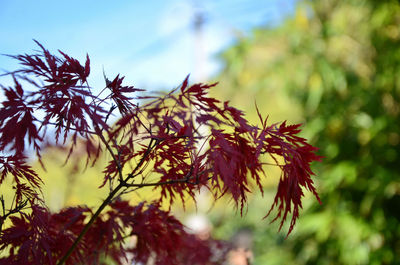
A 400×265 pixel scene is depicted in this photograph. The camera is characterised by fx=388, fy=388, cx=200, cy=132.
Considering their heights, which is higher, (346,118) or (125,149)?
(346,118)

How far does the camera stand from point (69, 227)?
1.06m

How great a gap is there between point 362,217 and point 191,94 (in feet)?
7.23

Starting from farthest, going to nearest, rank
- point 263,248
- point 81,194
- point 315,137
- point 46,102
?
point 81,194, point 263,248, point 315,137, point 46,102

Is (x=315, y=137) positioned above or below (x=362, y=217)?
above

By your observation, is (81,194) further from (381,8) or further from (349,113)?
(381,8)

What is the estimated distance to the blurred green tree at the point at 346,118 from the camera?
259 centimetres

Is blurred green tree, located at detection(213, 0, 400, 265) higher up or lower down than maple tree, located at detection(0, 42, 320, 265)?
higher up

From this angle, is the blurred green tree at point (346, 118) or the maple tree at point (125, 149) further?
the blurred green tree at point (346, 118)

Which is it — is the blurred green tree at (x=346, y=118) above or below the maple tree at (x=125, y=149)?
above

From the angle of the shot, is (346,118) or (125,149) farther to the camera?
(346,118)

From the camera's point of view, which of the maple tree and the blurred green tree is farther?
the blurred green tree

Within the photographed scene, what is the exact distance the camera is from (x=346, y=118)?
9.48 ft

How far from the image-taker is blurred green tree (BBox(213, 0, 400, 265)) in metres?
2.59

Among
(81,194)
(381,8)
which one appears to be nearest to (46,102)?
(381,8)
